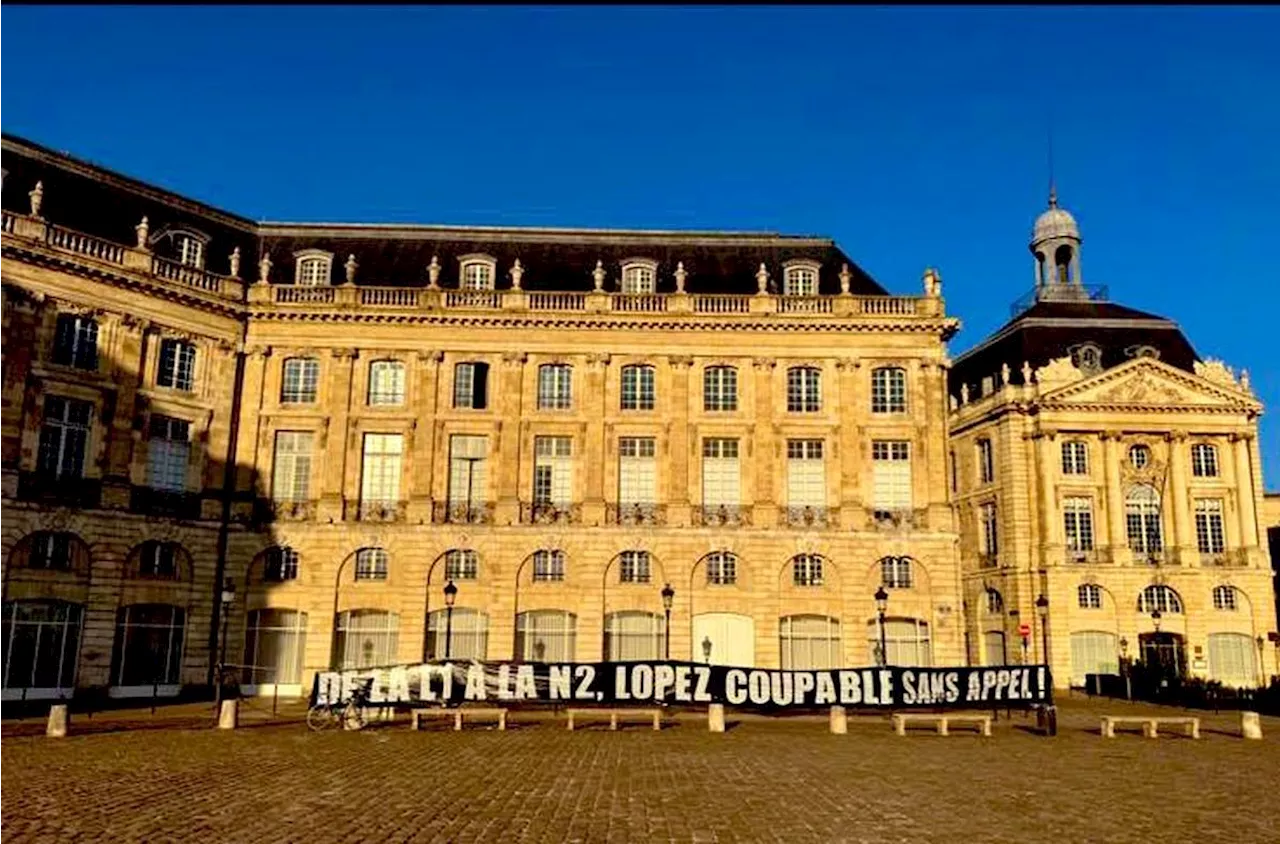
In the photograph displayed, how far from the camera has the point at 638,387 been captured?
4559cm

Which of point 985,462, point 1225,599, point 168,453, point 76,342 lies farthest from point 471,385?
point 1225,599

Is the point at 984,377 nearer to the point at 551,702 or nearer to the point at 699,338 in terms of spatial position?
the point at 699,338

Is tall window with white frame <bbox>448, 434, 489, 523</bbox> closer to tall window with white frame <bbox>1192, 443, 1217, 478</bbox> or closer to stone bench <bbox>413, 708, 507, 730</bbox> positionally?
stone bench <bbox>413, 708, 507, 730</bbox>

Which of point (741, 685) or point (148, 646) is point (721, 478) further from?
point (148, 646)

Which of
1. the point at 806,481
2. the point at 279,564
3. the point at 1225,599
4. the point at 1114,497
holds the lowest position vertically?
the point at 1225,599

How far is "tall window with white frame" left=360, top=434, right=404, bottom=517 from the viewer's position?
44.0 m

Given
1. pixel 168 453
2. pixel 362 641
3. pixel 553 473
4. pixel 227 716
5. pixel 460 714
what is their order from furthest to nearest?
pixel 553 473, pixel 362 641, pixel 168 453, pixel 460 714, pixel 227 716

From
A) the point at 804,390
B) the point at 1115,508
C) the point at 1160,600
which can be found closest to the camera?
the point at 804,390

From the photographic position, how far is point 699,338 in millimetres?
45531

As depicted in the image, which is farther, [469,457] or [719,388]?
[719,388]

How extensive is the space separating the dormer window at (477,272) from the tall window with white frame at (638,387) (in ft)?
24.2

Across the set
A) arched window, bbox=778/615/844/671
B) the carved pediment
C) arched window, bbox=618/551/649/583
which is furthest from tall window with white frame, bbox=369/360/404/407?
the carved pediment

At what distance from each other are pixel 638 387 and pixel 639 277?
17.6 ft

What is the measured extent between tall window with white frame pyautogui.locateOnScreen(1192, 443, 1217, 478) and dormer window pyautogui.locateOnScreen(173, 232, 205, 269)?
50.7 m
